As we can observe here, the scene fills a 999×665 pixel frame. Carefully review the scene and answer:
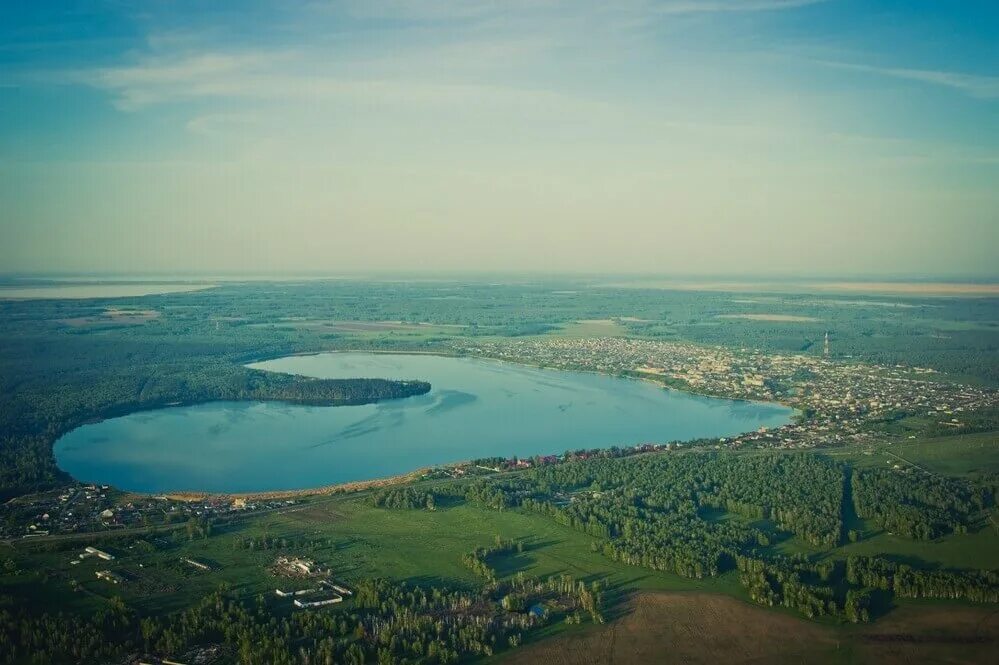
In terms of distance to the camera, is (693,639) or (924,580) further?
(924,580)

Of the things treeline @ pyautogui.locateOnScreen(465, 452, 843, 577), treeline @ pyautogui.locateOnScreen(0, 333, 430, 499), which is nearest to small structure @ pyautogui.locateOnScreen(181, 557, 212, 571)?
treeline @ pyautogui.locateOnScreen(465, 452, 843, 577)

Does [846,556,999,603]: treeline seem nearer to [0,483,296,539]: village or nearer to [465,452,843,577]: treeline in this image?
[465,452,843,577]: treeline

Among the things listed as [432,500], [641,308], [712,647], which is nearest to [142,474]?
[432,500]

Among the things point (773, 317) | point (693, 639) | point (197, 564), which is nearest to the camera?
point (693, 639)

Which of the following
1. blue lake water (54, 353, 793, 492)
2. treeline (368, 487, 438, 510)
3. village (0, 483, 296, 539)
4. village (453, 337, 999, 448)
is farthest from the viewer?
village (453, 337, 999, 448)

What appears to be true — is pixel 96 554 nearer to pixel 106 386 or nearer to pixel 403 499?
pixel 403 499

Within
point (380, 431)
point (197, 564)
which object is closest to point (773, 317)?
point (380, 431)

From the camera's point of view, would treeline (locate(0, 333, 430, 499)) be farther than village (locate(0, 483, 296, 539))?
Yes

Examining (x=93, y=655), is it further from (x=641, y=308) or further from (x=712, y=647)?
(x=641, y=308)
